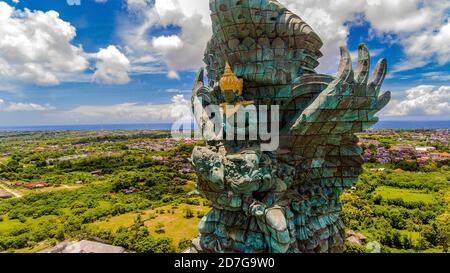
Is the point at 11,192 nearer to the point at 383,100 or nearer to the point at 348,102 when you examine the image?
the point at 348,102

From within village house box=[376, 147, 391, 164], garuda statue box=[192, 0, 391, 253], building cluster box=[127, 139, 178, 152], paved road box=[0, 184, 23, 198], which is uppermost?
garuda statue box=[192, 0, 391, 253]

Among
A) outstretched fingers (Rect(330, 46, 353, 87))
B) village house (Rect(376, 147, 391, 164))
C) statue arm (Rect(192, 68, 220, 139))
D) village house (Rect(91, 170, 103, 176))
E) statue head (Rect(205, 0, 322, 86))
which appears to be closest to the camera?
outstretched fingers (Rect(330, 46, 353, 87))

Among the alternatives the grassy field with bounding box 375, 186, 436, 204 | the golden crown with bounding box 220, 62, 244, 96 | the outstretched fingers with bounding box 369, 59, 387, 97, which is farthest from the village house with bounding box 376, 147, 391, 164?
the golden crown with bounding box 220, 62, 244, 96

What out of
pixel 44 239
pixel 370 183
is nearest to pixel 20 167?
pixel 44 239

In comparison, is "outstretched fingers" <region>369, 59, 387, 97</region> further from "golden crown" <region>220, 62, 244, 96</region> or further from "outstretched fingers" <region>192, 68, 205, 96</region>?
"outstretched fingers" <region>192, 68, 205, 96</region>

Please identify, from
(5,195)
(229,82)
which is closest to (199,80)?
(229,82)

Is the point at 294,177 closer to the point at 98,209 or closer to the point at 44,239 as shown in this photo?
the point at 44,239
